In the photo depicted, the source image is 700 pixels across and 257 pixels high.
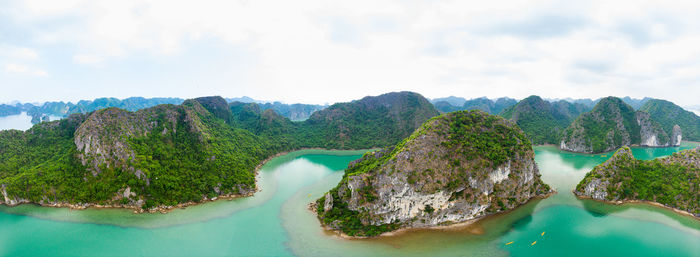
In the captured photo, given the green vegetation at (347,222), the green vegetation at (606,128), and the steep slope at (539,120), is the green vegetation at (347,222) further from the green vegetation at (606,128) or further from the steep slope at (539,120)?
the steep slope at (539,120)

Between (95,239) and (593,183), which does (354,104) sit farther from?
(95,239)

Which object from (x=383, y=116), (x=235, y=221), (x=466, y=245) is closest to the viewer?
(x=466, y=245)

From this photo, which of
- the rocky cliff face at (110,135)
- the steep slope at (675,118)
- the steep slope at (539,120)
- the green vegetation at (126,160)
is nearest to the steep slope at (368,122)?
the green vegetation at (126,160)

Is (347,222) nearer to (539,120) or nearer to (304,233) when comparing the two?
(304,233)

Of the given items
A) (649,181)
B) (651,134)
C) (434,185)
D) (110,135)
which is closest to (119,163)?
(110,135)

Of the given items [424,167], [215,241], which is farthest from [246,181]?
[424,167]

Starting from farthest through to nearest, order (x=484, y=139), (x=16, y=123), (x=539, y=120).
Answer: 1. (x=16, y=123)
2. (x=539, y=120)
3. (x=484, y=139)
